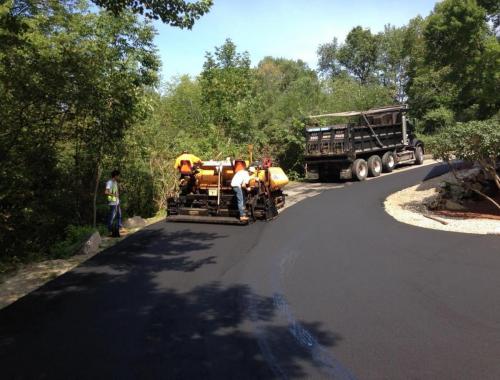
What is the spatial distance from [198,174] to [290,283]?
6857 millimetres

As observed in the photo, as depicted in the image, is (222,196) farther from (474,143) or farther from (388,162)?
(388,162)

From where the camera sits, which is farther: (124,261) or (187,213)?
(187,213)

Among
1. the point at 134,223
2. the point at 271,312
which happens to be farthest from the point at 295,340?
the point at 134,223

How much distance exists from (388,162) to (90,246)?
15924mm

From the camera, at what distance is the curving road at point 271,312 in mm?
4426

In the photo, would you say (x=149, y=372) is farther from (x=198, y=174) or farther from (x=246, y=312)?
(x=198, y=174)

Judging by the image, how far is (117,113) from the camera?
1189 cm

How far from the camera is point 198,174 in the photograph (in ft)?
43.6

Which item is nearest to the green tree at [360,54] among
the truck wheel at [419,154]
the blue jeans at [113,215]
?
the truck wheel at [419,154]

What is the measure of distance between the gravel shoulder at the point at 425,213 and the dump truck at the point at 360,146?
368 centimetres

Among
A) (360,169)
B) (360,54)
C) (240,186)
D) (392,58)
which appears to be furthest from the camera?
(360,54)

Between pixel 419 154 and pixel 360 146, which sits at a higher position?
pixel 360 146

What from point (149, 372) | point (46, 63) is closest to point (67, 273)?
point (149, 372)

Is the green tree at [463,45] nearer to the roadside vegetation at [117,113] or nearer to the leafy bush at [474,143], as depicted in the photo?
the roadside vegetation at [117,113]
